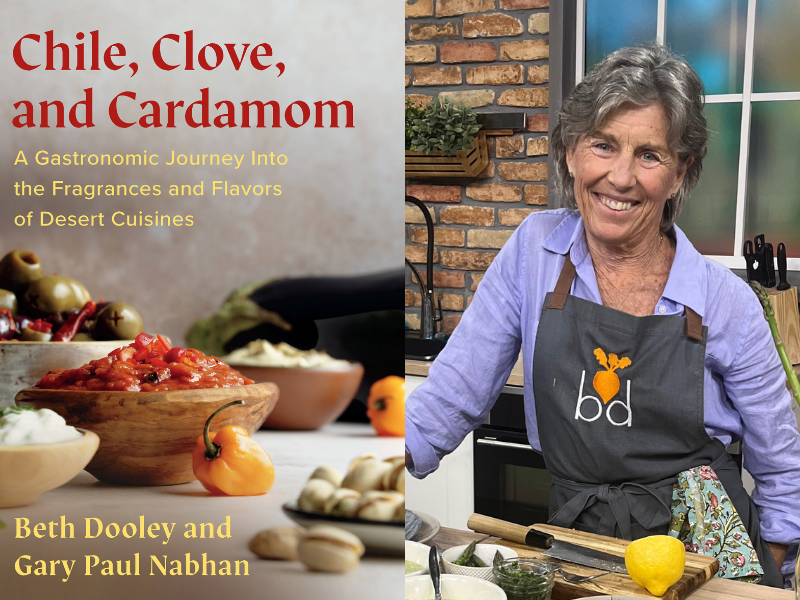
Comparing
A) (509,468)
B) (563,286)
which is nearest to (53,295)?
(563,286)

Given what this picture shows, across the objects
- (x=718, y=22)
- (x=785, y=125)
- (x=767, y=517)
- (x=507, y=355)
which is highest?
(x=718, y=22)

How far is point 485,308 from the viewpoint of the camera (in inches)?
57.3

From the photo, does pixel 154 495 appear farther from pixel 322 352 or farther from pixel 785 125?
pixel 785 125

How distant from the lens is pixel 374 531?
1.58 feet

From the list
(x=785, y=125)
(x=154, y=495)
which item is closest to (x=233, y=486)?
(x=154, y=495)

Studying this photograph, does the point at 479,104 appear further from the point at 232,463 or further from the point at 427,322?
the point at 232,463

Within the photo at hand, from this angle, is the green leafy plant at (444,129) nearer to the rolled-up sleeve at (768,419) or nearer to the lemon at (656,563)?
the rolled-up sleeve at (768,419)

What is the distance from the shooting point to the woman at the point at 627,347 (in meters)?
1.33

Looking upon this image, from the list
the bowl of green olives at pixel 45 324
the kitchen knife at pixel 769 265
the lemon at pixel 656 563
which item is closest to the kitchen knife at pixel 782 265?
the kitchen knife at pixel 769 265

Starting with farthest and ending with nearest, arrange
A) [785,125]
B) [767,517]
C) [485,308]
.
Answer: [785,125] → [485,308] → [767,517]

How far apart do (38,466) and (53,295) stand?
0.11m

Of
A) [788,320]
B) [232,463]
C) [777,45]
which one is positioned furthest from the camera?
[777,45]

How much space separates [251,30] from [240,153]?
76 millimetres

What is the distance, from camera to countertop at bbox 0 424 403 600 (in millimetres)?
480
